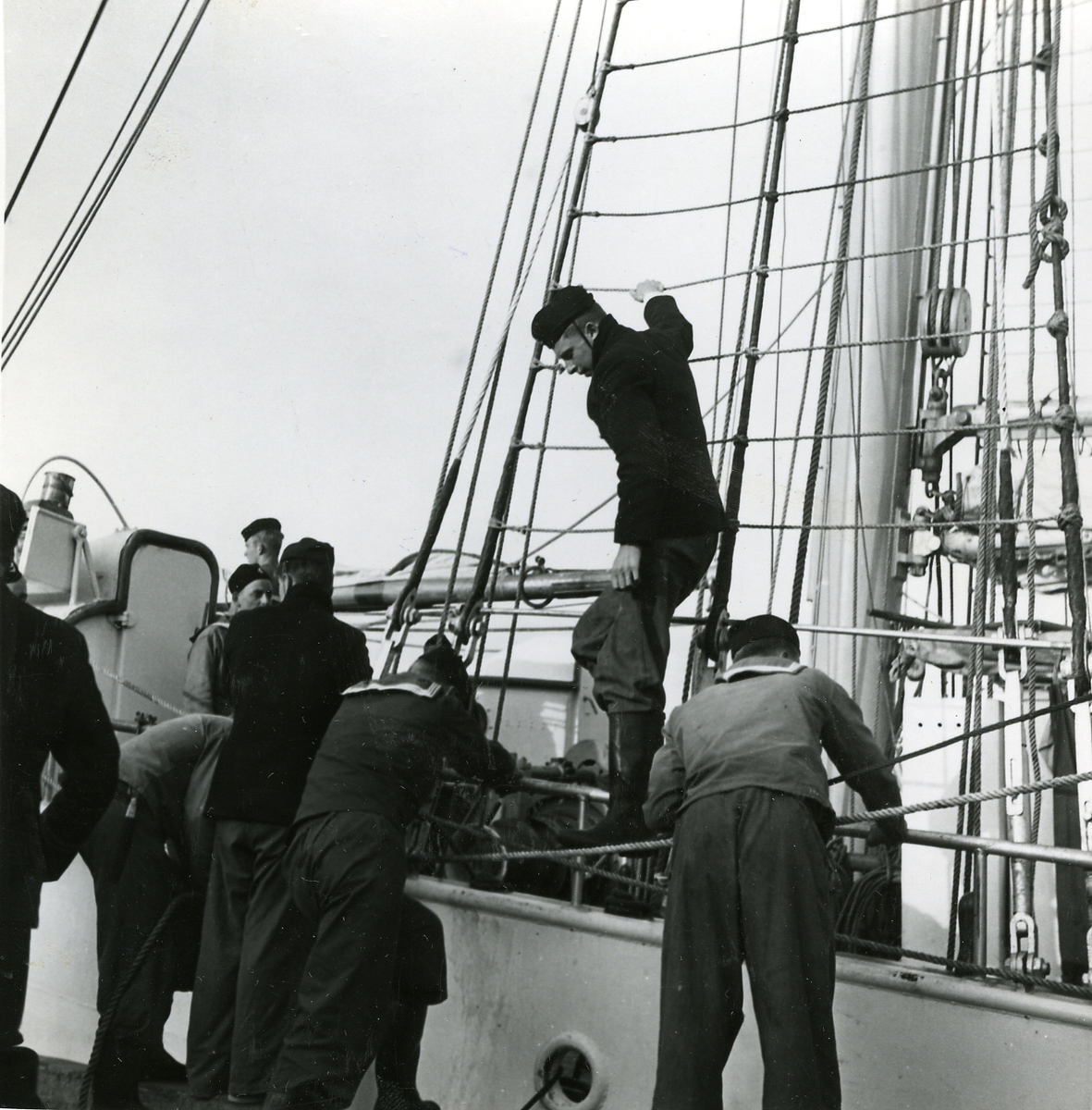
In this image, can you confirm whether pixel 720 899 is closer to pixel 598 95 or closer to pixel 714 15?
pixel 598 95

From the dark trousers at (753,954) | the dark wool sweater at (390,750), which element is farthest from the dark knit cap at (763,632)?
the dark wool sweater at (390,750)

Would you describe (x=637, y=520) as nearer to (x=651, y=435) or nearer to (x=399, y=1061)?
(x=651, y=435)

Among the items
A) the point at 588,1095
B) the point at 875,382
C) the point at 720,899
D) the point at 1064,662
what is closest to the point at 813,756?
the point at 720,899

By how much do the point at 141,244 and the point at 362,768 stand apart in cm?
234

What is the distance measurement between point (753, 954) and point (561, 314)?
1557 mm

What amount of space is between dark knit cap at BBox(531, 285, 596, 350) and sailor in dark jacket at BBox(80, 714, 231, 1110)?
1410 millimetres

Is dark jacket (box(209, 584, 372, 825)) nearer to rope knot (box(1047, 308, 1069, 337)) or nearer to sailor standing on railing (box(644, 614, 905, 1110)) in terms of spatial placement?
sailor standing on railing (box(644, 614, 905, 1110))

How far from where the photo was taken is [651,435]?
267 centimetres

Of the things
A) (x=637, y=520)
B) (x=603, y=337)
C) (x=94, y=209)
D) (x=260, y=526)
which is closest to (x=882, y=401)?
(x=603, y=337)

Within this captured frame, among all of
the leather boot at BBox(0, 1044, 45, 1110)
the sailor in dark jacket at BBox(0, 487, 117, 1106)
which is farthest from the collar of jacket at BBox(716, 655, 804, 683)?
the leather boot at BBox(0, 1044, 45, 1110)

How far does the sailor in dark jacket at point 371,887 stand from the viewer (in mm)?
2283

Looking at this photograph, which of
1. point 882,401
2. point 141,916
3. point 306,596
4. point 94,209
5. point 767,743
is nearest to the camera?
point 767,743

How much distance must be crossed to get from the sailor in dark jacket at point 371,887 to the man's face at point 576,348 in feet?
2.55

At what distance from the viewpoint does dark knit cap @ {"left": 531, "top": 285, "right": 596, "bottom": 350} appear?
9.14 ft
